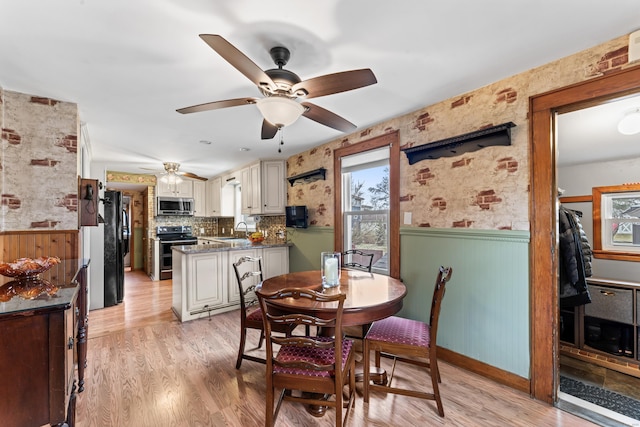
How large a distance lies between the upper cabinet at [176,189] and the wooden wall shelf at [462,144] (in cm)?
538

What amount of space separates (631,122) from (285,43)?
2.70m

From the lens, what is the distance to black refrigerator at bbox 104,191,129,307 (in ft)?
13.7

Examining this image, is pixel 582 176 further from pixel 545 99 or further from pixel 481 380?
pixel 481 380

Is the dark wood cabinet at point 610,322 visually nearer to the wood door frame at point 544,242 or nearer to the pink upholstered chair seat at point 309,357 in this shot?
the wood door frame at point 544,242

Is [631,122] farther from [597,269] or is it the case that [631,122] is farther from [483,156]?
[597,269]

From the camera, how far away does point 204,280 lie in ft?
12.2

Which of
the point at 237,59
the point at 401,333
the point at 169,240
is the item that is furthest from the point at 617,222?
the point at 169,240

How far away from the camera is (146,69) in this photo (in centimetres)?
202

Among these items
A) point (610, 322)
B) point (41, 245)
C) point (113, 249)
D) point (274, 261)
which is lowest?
point (610, 322)

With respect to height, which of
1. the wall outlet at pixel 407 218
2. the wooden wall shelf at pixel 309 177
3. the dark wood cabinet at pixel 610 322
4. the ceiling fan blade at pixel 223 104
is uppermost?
the ceiling fan blade at pixel 223 104

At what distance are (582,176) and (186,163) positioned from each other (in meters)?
5.89

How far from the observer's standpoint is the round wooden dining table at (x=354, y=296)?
5.66 ft

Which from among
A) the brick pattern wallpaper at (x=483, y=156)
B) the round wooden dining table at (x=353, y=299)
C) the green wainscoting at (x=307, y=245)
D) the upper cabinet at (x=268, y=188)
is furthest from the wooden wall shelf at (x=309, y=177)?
the round wooden dining table at (x=353, y=299)

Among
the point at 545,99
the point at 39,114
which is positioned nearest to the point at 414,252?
the point at 545,99
